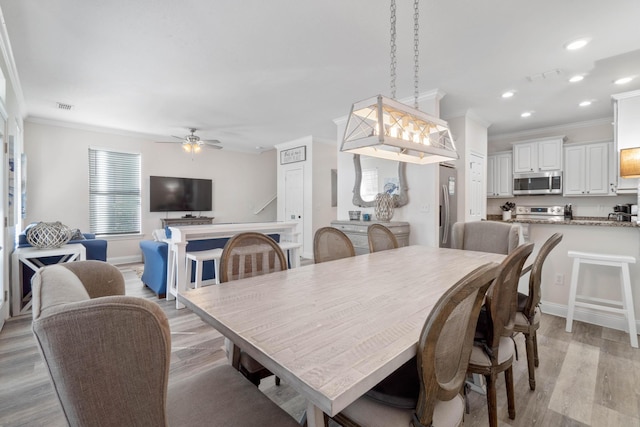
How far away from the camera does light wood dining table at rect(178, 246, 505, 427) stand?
2.48ft

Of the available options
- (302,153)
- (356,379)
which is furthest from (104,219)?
Result: (356,379)

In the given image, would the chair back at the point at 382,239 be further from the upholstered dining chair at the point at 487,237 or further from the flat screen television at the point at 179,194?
the flat screen television at the point at 179,194

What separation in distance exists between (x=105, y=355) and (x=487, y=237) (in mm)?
3064

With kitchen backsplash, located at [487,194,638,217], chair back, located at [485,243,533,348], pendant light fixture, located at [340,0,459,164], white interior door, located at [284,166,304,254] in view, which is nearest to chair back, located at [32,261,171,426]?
chair back, located at [485,243,533,348]

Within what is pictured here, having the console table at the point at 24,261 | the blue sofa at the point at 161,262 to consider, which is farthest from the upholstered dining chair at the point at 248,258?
the console table at the point at 24,261

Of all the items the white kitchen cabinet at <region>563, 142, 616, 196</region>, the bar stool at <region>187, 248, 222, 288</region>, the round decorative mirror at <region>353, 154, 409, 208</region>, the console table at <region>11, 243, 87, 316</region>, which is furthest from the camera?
the white kitchen cabinet at <region>563, 142, 616, 196</region>

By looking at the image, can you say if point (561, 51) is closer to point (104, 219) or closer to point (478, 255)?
point (478, 255)

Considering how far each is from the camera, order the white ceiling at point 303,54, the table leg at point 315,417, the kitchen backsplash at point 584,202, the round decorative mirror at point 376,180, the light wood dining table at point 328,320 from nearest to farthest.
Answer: the light wood dining table at point 328,320, the table leg at point 315,417, the white ceiling at point 303,54, the round decorative mirror at point 376,180, the kitchen backsplash at point 584,202

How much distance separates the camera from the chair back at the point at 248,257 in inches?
65.7

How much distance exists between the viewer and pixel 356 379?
72 cm

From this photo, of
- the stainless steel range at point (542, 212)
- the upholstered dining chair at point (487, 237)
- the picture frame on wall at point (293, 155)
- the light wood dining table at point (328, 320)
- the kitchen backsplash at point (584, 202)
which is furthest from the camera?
the picture frame on wall at point (293, 155)

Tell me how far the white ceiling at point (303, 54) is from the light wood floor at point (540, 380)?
8.81 ft

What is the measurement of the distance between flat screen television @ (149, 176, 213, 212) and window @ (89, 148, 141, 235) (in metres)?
0.33

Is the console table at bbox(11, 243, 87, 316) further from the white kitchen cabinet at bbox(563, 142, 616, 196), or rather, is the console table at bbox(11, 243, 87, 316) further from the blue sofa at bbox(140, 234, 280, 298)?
the white kitchen cabinet at bbox(563, 142, 616, 196)
